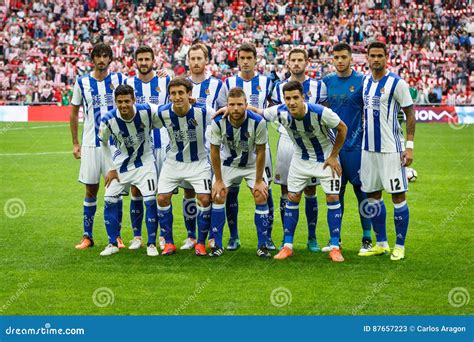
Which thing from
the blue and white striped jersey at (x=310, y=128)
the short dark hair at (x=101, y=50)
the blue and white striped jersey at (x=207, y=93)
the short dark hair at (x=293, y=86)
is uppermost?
the short dark hair at (x=101, y=50)

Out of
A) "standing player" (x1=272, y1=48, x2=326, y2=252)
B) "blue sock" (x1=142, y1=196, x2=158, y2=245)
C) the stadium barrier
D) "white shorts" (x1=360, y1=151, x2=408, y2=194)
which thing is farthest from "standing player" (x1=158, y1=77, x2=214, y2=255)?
the stadium barrier

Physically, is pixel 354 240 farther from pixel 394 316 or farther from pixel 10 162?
pixel 10 162

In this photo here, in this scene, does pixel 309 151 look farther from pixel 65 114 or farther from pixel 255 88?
pixel 65 114

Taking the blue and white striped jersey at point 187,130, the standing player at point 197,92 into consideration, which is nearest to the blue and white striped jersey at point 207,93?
the standing player at point 197,92

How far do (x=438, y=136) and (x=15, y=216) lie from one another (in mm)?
15515

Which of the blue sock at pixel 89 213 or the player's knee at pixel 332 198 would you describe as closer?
the player's knee at pixel 332 198

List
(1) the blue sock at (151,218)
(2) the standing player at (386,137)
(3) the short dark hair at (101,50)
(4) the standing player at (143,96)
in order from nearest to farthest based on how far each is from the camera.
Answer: (2) the standing player at (386,137) → (1) the blue sock at (151,218) → (3) the short dark hair at (101,50) → (4) the standing player at (143,96)

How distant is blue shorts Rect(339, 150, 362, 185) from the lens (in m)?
8.81

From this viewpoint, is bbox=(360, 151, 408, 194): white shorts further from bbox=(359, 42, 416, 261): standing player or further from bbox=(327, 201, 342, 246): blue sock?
bbox=(327, 201, 342, 246): blue sock

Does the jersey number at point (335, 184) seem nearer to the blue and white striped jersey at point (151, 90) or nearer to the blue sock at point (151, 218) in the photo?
the blue sock at point (151, 218)

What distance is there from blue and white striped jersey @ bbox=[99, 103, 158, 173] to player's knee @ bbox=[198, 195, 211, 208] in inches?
26.8

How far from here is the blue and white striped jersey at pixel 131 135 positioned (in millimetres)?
8656

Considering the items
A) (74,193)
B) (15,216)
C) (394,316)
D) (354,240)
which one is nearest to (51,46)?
(74,193)

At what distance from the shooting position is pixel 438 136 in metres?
24.1
